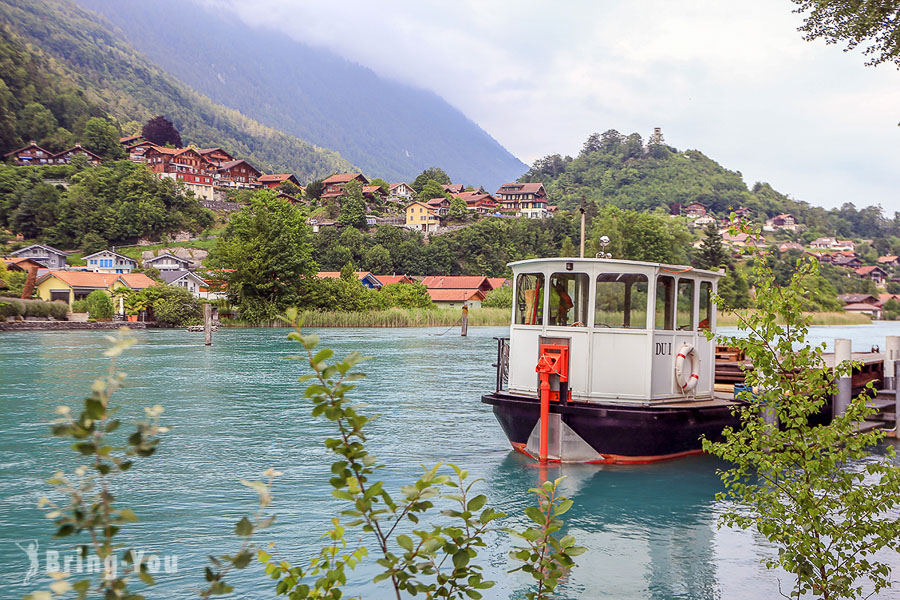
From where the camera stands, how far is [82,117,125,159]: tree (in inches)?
4712

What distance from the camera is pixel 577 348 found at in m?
11.8

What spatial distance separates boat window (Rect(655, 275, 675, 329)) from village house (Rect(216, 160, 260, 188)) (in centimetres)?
13215

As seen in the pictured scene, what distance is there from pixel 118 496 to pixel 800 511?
9.04 metres

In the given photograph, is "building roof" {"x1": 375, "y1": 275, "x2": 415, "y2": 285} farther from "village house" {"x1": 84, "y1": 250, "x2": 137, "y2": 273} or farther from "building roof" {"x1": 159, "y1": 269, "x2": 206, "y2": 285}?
"village house" {"x1": 84, "y1": 250, "x2": 137, "y2": 273}

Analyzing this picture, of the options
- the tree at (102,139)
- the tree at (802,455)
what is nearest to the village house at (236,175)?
the tree at (102,139)

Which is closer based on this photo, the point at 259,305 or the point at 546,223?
the point at 259,305

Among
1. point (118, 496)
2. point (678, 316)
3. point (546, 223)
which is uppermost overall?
point (546, 223)

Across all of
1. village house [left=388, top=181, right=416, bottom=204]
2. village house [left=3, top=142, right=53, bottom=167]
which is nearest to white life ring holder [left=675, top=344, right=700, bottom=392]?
village house [left=3, top=142, right=53, bottom=167]

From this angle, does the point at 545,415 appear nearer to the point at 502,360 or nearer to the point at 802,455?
the point at 502,360

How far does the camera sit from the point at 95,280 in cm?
6638

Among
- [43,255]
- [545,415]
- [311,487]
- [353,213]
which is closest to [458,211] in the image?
[353,213]

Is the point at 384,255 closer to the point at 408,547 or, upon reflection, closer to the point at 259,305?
the point at 259,305

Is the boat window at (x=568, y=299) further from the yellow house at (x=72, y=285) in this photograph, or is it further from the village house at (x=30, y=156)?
the village house at (x=30, y=156)

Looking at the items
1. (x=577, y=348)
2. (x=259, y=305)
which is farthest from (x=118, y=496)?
(x=259, y=305)
